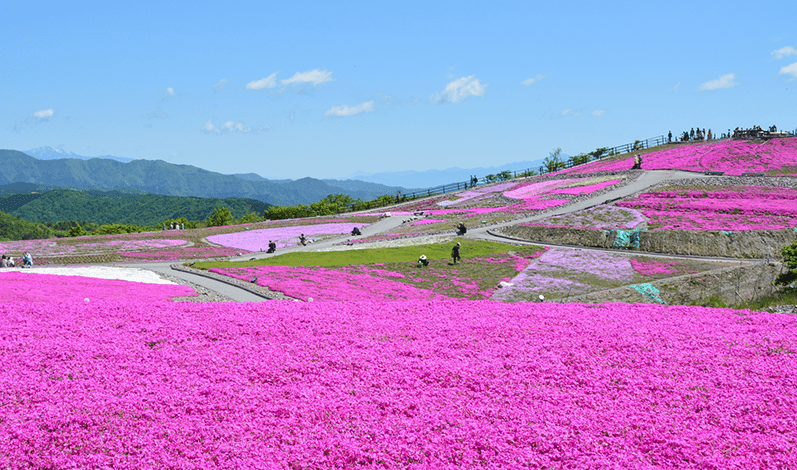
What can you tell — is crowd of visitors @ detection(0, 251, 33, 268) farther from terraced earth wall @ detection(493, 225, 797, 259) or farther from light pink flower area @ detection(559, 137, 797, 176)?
light pink flower area @ detection(559, 137, 797, 176)

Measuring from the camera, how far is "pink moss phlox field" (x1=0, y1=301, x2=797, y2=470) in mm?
9453

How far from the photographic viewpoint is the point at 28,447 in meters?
9.59

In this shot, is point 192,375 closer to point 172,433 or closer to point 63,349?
point 172,433

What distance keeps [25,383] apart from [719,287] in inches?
1497

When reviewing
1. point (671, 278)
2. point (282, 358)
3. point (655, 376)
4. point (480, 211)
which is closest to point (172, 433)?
point (282, 358)

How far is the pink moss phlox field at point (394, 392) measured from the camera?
9453 mm

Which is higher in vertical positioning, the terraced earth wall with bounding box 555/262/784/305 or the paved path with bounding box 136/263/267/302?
the paved path with bounding box 136/263/267/302

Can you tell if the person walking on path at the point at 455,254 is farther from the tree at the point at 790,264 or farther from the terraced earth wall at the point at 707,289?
the tree at the point at 790,264

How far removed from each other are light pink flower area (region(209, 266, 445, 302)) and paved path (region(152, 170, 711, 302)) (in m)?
1.93

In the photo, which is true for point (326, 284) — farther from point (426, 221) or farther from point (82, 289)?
point (426, 221)

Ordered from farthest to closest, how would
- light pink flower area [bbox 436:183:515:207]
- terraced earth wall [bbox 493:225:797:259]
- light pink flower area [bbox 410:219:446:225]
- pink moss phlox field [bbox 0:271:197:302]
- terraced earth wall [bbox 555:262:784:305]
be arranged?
1. light pink flower area [bbox 436:183:515:207]
2. light pink flower area [bbox 410:219:446:225]
3. terraced earth wall [bbox 493:225:797:259]
4. terraced earth wall [bbox 555:262:784:305]
5. pink moss phlox field [bbox 0:271:197:302]

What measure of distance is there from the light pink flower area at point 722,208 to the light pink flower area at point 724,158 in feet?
56.1

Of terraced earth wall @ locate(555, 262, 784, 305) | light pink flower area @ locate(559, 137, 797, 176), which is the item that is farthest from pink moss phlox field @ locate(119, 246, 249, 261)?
light pink flower area @ locate(559, 137, 797, 176)

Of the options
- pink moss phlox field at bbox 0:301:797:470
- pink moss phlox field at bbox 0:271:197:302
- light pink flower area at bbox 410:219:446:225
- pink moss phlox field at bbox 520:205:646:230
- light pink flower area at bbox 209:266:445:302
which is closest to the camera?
pink moss phlox field at bbox 0:301:797:470
